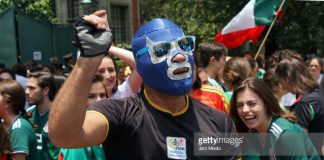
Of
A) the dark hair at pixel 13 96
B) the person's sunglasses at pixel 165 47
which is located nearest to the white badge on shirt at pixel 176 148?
the person's sunglasses at pixel 165 47

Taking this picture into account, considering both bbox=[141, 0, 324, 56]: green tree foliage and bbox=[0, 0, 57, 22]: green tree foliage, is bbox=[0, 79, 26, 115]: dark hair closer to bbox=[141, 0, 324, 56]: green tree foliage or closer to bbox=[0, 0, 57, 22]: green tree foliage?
bbox=[0, 0, 57, 22]: green tree foliage

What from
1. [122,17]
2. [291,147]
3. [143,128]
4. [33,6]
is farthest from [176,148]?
[122,17]

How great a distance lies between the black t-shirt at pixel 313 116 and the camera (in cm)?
405

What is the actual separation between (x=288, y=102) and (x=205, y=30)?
656 inches

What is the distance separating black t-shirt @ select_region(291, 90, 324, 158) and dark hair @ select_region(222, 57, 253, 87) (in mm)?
898

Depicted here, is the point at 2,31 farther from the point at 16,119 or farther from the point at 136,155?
the point at 136,155

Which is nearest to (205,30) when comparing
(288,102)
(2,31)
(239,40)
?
(2,31)

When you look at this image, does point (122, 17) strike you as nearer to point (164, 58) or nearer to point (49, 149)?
point (49, 149)

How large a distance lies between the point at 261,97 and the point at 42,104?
7.39 ft

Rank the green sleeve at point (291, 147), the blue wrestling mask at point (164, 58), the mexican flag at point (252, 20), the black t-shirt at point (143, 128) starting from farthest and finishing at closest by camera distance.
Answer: the mexican flag at point (252, 20)
the green sleeve at point (291, 147)
the blue wrestling mask at point (164, 58)
the black t-shirt at point (143, 128)

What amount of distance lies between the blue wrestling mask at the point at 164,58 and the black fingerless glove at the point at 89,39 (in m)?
0.38

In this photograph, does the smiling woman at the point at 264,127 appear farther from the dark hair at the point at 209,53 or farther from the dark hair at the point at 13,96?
the dark hair at the point at 13,96

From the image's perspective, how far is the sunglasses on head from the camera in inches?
86.7

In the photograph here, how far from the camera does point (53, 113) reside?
185cm
